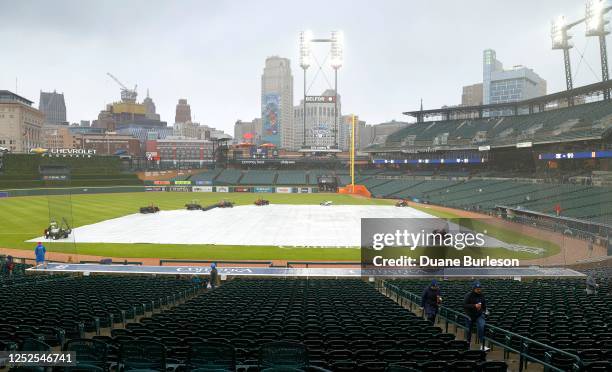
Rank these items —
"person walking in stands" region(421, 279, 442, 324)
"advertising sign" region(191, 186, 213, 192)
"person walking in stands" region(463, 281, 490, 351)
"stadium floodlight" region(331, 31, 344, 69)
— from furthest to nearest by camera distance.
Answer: "stadium floodlight" region(331, 31, 344, 69) < "advertising sign" region(191, 186, 213, 192) < "person walking in stands" region(421, 279, 442, 324) < "person walking in stands" region(463, 281, 490, 351)

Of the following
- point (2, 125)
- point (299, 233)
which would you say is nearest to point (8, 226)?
point (299, 233)

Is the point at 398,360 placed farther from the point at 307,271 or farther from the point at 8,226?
the point at 8,226

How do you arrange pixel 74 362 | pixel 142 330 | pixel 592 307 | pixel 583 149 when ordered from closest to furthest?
pixel 74 362 → pixel 142 330 → pixel 592 307 → pixel 583 149

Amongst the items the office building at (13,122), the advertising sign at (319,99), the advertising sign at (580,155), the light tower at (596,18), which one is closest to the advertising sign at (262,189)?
the advertising sign at (319,99)

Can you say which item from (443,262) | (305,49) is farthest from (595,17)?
(305,49)

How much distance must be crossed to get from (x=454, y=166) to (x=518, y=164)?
21.4m

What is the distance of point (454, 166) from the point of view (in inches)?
4013

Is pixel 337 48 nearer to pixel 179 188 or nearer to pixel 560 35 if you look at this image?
pixel 560 35

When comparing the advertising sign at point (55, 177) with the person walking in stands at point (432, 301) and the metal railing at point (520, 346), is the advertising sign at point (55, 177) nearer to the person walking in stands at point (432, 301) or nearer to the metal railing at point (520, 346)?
the person walking in stands at point (432, 301)

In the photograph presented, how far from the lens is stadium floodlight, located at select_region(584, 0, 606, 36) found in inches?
2591

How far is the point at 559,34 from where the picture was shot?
78375 mm

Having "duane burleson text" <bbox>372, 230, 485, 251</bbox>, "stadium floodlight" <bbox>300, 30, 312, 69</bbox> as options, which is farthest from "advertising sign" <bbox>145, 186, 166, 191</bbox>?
"duane burleson text" <bbox>372, 230, 485, 251</bbox>

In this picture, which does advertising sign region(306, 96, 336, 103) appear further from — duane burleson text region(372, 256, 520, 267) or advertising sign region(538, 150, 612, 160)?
duane burleson text region(372, 256, 520, 267)

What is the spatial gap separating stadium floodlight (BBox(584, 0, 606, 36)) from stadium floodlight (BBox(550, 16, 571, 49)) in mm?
10832
